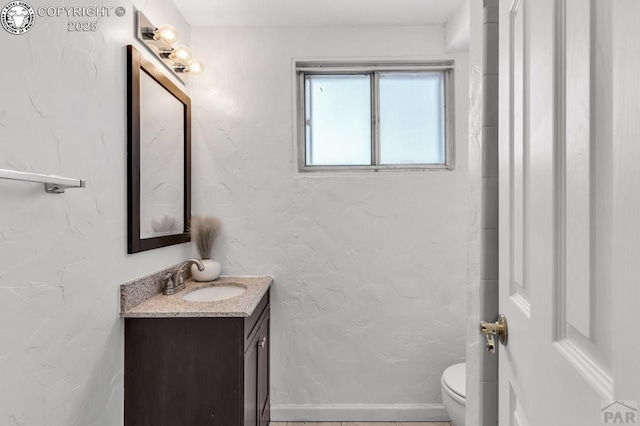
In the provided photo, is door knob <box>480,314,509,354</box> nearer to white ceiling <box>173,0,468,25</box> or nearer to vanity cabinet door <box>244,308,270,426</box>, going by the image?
vanity cabinet door <box>244,308,270,426</box>

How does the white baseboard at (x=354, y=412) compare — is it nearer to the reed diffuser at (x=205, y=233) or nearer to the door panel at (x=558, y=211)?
the reed diffuser at (x=205, y=233)

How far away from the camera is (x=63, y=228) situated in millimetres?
1236

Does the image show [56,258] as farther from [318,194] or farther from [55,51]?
[318,194]

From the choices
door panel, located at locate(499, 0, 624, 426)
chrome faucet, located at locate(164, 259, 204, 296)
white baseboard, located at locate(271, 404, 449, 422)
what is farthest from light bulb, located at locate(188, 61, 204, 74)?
white baseboard, located at locate(271, 404, 449, 422)

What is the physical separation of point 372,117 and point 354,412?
1.88 metres

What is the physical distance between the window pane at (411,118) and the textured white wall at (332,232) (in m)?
0.16

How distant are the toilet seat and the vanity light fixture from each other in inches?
84.5

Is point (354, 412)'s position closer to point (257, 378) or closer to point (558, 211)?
point (257, 378)

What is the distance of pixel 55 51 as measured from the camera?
121cm

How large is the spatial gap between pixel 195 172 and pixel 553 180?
2.16 m

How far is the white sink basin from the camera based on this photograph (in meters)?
2.15

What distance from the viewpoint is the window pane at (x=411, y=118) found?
2.51 meters

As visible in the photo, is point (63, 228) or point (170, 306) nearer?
point (63, 228)

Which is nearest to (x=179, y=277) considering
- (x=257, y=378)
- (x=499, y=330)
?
(x=257, y=378)
